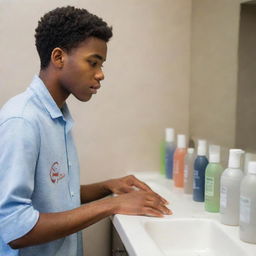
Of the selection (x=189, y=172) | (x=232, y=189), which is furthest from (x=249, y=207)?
(x=189, y=172)

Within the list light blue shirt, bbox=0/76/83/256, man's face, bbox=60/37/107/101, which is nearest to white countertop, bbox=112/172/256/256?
light blue shirt, bbox=0/76/83/256

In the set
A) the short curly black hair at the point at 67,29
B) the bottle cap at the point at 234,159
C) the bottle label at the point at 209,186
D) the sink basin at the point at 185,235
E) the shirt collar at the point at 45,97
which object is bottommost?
the sink basin at the point at 185,235

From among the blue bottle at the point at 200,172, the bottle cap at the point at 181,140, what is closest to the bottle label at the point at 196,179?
the blue bottle at the point at 200,172

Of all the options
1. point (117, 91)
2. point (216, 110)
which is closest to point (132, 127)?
point (117, 91)

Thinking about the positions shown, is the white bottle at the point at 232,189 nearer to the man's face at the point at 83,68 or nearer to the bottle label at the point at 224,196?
the bottle label at the point at 224,196

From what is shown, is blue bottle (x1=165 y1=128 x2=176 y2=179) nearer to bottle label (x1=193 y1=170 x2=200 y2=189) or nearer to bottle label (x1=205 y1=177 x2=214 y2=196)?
bottle label (x1=193 y1=170 x2=200 y2=189)

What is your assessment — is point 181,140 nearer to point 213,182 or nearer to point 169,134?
point 169,134

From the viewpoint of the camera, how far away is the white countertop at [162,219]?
0.90 m

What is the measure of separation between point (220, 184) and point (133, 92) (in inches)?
27.8

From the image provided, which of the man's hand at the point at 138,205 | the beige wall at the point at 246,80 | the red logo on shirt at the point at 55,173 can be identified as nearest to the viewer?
the red logo on shirt at the point at 55,173

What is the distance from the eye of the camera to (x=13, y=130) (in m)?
0.90

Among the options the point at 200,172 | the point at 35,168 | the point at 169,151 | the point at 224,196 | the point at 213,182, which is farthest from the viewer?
the point at 169,151

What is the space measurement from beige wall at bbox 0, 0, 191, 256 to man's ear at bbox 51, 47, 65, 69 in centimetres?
56

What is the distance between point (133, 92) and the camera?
1684 millimetres
